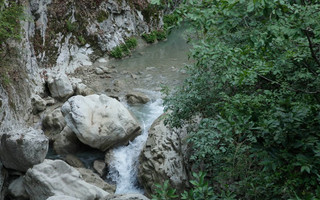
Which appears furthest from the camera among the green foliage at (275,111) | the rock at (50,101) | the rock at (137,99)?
the rock at (137,99)

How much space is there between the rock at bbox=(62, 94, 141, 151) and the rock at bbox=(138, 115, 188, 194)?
115cm

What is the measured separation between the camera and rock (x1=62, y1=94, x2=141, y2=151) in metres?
7.80

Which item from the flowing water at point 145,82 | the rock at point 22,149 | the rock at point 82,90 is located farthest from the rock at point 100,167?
the rock at point 82,90

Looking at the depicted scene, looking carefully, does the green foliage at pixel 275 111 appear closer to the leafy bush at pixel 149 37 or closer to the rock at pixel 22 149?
the rock at pixel 22 149

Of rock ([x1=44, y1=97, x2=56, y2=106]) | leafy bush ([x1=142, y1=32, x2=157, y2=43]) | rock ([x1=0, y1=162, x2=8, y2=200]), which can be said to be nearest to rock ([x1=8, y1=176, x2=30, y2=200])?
rock ([x1=0, y1=162, x2=8, y2=200])

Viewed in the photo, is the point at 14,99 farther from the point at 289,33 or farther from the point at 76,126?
the point at 289,33

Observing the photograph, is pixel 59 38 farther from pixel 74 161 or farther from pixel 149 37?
pixel 74 161

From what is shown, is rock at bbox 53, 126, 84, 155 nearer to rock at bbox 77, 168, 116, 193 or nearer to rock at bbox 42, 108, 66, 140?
rock at bbox 42, 108, 66, 140

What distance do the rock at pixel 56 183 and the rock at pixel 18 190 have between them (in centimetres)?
25

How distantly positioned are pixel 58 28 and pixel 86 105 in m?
6.53

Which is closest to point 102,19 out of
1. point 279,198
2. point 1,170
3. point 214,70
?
point 1,170

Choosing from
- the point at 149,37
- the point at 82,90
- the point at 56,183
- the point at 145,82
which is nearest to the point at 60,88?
the point at 82,90

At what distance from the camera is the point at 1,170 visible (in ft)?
22.3

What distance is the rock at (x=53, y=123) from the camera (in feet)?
28.9
